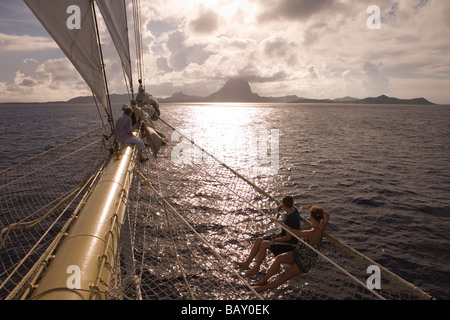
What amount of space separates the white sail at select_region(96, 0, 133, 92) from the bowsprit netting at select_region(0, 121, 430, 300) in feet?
13.6

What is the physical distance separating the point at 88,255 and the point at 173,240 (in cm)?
392

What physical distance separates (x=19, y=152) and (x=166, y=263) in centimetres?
2496

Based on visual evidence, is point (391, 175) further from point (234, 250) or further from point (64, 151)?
point (64, 151)

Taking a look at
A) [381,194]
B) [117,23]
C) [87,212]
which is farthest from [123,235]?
[381,194]

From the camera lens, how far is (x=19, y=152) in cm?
2453

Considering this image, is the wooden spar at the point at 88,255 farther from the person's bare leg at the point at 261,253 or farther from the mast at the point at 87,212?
the person's bare leg at the point at 261,253

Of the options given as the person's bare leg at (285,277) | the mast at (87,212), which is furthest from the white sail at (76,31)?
the person's bare leg at (285,277)

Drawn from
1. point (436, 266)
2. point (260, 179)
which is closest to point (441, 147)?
point (260, 179)

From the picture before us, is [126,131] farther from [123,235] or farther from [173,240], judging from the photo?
[173,240]

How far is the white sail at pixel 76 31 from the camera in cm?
392

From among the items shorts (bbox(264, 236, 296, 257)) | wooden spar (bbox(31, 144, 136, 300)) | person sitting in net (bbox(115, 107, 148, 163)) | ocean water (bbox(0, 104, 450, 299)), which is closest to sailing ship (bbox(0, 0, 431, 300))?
wooden spar (bbox(31, 144, 136, 300))

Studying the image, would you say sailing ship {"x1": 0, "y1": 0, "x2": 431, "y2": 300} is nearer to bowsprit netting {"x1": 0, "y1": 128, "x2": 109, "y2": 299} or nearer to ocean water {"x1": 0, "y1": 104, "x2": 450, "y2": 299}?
bowsprit netting {"x1": 0, "y1": 128, "x2": 109, "y2": 299}

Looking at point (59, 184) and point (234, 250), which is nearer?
point (234, 250)

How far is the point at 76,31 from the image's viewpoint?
172 inches
